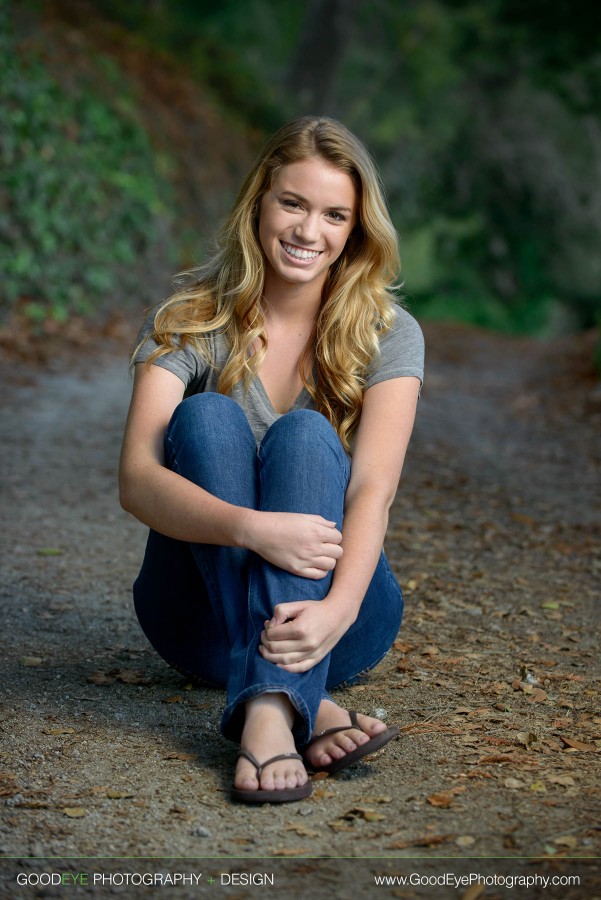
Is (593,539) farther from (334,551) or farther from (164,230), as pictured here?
(164,230)

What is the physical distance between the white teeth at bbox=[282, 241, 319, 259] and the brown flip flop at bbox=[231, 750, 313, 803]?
1.32 meters

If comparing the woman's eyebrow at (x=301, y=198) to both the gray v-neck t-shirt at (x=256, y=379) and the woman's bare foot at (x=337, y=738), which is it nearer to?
the gray v-neck t-shirt at (x=256, y=379)

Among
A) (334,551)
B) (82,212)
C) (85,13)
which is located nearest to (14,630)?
(334,551)

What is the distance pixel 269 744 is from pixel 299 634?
0.25 m

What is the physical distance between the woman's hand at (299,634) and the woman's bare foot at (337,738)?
18 centimetres

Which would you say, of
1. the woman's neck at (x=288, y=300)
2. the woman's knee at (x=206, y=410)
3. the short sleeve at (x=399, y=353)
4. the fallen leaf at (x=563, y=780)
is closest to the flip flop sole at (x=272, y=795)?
the fallen leaf at (x=563, y=780)

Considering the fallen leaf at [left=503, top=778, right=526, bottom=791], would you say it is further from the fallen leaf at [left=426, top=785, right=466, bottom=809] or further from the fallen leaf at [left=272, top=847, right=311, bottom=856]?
the fallen leaf at [left=272, top=847, right=311, bottom=856]

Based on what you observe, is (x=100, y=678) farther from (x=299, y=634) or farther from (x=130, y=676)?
(x=299, y=634)

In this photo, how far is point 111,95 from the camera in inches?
450

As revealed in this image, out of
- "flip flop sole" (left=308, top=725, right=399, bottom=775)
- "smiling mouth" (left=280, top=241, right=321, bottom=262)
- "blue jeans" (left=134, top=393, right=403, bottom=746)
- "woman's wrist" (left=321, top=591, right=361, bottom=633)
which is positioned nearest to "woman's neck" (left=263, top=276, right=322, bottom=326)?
"smiling mouth" (left=280, top=241, right=321, bottom=262)

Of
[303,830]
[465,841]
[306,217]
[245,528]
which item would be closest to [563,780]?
[465,841]

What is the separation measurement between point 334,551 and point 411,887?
2.45ft

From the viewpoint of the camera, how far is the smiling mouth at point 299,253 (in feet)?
9.52

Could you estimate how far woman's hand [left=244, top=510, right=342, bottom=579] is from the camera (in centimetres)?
237
